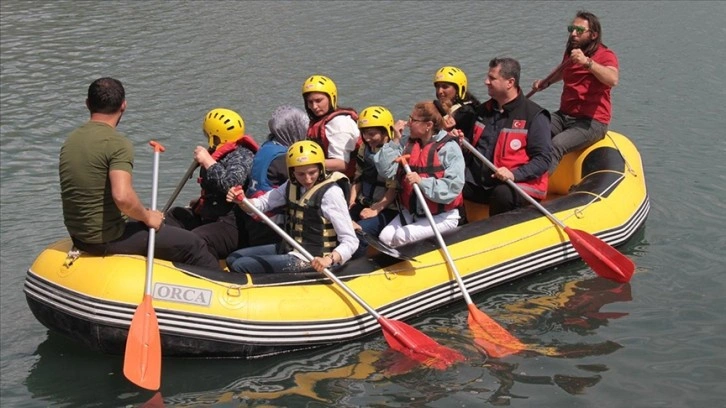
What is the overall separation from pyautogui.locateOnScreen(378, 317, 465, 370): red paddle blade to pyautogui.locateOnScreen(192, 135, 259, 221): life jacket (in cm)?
160

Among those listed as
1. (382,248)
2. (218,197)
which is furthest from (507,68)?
(218,197)

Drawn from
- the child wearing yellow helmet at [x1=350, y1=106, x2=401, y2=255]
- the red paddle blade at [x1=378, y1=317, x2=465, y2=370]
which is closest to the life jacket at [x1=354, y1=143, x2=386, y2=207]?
the child wearing yellow helmet at [x1=350, y1=106, x2=401, y2=255]

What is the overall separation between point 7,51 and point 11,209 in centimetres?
728

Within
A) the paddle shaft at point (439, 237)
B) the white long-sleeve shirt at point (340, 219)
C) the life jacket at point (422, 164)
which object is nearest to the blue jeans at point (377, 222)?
the life jacket at point (422, 164)

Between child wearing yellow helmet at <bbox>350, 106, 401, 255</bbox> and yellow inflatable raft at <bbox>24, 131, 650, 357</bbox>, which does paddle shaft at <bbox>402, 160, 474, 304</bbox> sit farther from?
child wearing yellow helmet at <bbox>350, 106, 401, 255</bbox>

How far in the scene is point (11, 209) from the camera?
405 inches

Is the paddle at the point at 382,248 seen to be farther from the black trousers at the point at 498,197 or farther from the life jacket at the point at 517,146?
the life jacket at the point at 517,146

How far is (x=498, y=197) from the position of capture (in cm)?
865

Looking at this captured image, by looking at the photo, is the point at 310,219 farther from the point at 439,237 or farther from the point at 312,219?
the point at 439,237

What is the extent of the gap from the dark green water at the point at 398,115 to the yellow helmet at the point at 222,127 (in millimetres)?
1681

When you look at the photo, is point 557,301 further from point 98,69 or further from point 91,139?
point 98,69

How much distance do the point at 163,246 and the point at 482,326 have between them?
2.39 meters

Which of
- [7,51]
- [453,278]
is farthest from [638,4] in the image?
[453,278]

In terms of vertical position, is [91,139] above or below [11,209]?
above
